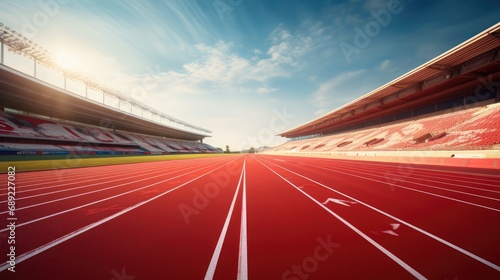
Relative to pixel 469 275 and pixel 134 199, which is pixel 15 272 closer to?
pixel 134 199

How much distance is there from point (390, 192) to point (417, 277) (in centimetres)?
523

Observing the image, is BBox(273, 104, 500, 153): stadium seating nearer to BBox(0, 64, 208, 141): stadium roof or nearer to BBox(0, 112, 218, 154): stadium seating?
BBox(0, 112, 218, 154): stadium seating

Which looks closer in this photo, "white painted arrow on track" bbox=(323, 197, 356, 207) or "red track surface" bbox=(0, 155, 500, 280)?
"red track surface" bbox=(0, 155, 500, 280)

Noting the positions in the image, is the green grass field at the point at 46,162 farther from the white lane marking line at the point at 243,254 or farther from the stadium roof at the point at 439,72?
the stadium roof at the point at 439,72

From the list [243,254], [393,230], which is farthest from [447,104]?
[243,254]

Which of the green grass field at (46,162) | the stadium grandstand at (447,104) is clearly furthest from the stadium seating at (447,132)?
the green grass field at (46,162)

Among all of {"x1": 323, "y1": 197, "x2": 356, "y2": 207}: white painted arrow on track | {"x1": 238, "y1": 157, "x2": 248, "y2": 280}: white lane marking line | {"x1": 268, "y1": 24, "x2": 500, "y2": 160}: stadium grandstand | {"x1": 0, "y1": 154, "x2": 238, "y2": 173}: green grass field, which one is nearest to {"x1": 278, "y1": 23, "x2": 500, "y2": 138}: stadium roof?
{"x1": 268, "y1": 24, "x2": 500, "y2": 160}: stadium grandstand

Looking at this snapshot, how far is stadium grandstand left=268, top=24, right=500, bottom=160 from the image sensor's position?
49.9 ft

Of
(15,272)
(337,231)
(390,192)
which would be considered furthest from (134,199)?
(390,192)

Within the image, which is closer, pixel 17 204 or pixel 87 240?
pixel 87 240

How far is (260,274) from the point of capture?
2338 millimetres

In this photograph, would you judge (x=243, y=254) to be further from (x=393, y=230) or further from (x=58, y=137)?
(x=58, y=137)

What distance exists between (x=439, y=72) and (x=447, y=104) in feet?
22.8

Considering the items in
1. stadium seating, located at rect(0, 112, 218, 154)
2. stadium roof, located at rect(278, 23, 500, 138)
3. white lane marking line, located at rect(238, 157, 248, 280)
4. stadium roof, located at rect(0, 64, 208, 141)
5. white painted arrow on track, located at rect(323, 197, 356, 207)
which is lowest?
white painted arrow on track, located at rect(323, 197, 356, 207)
